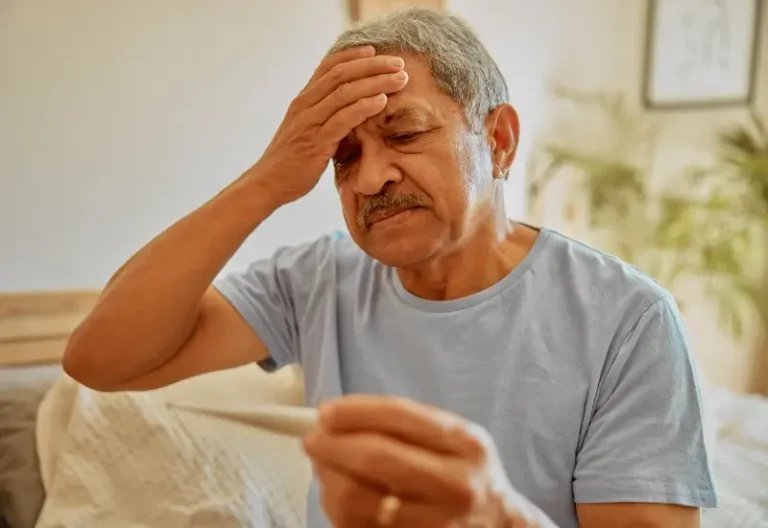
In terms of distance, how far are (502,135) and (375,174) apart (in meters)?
0.22

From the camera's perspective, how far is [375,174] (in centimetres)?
91

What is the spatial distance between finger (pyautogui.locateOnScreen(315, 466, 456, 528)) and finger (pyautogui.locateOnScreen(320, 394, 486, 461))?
4cm

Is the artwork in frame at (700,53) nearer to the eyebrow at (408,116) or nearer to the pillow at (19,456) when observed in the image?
the eyebrow at (408,116)

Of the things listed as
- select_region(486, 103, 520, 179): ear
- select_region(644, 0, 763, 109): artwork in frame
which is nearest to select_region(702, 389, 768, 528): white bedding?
select_region(486, 103, 520, 179): ear

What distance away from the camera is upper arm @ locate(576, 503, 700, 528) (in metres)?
0.80

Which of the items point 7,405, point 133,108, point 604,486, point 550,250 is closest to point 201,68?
point 133,108

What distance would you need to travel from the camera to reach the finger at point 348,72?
2.93ft

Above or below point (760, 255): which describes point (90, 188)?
above

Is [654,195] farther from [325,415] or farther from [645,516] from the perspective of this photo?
[325,415]

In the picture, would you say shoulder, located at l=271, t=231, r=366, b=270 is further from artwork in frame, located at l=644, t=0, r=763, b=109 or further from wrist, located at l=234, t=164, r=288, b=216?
artwork in frame, located at l=644, t=0, r=763, b=109

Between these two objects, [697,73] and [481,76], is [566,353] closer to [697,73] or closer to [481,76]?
[481,76]

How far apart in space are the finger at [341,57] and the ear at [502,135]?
0.19 m

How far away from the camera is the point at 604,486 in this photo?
2.71 ft

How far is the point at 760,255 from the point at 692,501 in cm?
243
